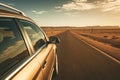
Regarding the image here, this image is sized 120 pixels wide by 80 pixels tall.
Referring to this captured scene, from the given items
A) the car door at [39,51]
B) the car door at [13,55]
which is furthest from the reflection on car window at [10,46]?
the car door at [39,51]

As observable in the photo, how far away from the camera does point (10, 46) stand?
2449 mm

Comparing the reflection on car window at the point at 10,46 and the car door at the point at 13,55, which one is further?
the reflection on car window at the point at 10,46

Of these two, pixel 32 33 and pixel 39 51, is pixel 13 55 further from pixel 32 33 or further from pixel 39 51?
pixel 32 33

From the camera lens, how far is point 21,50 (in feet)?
9.08

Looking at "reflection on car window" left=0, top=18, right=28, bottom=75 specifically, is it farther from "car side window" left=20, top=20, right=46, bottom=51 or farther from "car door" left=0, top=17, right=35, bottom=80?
"car side window" left=20, top=20, right=46, bottom=51

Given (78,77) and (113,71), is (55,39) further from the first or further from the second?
(113,71)

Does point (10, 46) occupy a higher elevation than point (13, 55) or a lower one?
higher

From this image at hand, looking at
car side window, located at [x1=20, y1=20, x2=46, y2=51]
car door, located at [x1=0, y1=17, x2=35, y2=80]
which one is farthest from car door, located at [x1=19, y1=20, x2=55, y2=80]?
car door, located at [x1=0, y1=17, x2=35, y2=80]

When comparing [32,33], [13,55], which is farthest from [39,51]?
[13,55]

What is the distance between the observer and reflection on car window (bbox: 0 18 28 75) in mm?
2146

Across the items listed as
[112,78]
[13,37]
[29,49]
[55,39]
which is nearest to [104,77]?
[112,78]

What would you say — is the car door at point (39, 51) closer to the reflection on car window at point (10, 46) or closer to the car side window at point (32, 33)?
the car side window at point (32, 33)

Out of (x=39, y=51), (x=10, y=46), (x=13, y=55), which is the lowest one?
(x=39, y=51)

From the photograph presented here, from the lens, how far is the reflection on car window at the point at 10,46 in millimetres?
2146
